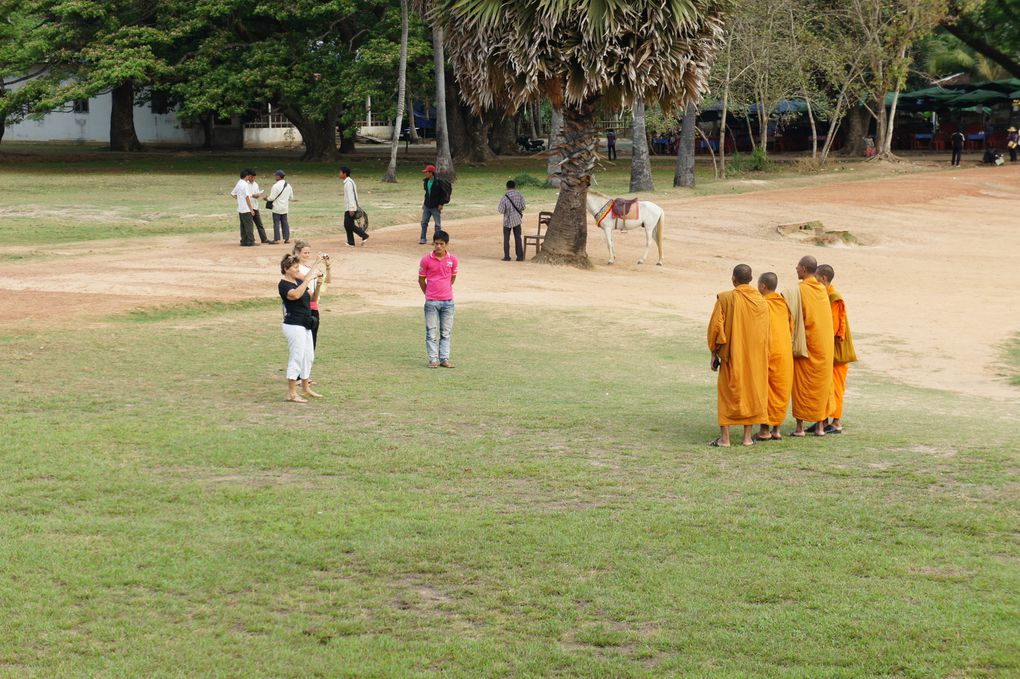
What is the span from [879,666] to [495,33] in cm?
1725

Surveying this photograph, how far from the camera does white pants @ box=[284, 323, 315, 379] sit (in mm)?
11445

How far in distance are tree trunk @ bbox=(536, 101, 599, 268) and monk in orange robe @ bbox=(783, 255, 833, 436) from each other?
13.0 metres

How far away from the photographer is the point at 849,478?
8977mm

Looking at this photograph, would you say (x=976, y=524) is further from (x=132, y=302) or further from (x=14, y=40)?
(x=14, y=40)

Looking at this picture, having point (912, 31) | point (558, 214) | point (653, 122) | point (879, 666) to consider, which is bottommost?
point (879, 666)

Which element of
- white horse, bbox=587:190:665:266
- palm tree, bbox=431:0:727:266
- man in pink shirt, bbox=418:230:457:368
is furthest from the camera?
white horse, bbox=587:190:665:266

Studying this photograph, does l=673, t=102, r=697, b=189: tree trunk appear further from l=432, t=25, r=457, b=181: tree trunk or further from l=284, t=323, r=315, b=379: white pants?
l=284, t=323, r=315, b=379: white pants

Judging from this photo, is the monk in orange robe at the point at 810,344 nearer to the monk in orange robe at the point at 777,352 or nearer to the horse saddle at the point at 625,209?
the monk in orange robe at the point at 777,352

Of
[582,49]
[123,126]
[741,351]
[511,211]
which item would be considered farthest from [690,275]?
[123,126]

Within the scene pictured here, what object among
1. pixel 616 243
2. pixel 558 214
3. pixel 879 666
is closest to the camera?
pixel 879 666

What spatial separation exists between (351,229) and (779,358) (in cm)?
1549

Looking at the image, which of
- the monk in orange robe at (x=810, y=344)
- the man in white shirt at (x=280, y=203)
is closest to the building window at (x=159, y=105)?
the man in white shirt at (x=280, y=203)

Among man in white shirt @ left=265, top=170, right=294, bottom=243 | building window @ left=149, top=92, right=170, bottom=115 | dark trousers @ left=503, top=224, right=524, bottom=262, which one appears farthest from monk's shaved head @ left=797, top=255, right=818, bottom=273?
building window @ left=149, top=92, right=170, bottom=115

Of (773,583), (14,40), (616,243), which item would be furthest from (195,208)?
(773,583)
